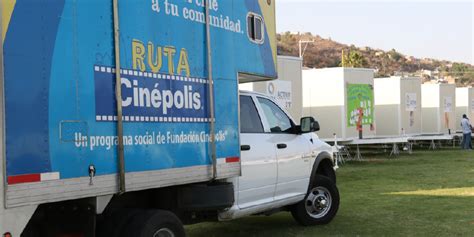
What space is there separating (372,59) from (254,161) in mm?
94943

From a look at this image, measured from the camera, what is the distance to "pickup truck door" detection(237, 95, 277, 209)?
21.8 ft

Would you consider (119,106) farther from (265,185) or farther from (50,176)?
(265,185)

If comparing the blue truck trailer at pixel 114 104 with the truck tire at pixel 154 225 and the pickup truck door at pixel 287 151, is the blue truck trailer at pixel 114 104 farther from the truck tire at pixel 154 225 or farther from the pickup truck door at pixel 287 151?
the pickup truck door at pixel 287 151

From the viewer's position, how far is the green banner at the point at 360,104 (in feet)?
71.8

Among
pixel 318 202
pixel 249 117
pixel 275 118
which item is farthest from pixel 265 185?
pixel 318 202

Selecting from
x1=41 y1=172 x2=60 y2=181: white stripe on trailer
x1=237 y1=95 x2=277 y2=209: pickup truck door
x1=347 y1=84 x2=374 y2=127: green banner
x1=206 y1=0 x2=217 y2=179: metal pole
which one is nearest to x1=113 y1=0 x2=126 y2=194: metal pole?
x1=41 y1=172 x2=60 y2=181: white stripe on trailer

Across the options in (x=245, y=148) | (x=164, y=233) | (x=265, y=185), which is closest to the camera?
(x=164, y=233)

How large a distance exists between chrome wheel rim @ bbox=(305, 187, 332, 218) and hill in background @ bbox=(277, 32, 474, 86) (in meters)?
77.4

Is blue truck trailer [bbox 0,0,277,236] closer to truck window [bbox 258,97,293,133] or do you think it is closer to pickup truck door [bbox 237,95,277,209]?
pickup truck door [bbox 237,95,277,209]

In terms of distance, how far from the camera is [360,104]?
73.7 feet

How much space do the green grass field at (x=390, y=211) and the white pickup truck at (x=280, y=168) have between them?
0.41 meters

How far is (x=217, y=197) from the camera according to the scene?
6.00m

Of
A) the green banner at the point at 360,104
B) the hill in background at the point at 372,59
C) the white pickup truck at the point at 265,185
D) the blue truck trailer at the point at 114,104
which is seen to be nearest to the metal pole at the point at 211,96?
the blue truck trailer at the point at 114,104

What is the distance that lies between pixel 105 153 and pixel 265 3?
10.4 ft
